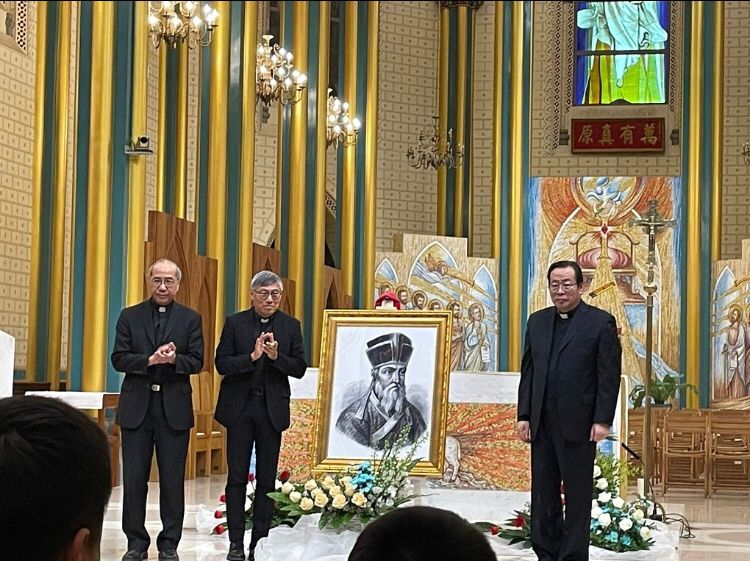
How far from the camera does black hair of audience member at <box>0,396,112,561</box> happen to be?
4.66 ft

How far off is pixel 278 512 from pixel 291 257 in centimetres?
1035

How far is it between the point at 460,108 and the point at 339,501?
18.1 metres

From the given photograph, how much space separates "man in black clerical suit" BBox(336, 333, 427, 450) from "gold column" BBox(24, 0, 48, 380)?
907 cm

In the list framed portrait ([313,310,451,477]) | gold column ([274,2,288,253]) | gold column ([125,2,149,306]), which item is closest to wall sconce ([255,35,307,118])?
gold column ([274,2,288,253])

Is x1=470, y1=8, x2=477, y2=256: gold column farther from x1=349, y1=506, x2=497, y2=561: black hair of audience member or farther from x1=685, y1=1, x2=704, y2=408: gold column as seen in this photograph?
x1=349, y1=506, x2=497, y2=561: black hair of audience member

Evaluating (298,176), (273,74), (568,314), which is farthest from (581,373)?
(298,176)

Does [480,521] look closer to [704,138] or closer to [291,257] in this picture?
[291,257]

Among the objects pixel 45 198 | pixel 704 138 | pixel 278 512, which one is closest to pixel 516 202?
pixel 704 138

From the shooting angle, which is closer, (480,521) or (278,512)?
(278,512)

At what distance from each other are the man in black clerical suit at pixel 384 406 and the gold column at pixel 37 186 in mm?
9069

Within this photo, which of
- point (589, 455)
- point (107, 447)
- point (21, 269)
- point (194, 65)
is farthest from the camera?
point (194, 65)

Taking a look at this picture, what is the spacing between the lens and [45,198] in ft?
57.0

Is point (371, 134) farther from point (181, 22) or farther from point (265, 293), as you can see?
point (265, 293)

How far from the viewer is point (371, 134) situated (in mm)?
20938
